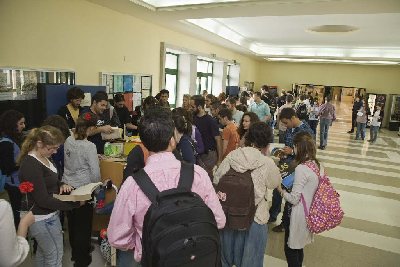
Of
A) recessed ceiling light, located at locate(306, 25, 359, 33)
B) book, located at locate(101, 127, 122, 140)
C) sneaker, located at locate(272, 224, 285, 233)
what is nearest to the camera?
book, located at locate(101, 127, 122, 140)

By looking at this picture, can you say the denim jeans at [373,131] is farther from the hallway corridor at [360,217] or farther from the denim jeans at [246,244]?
the denim jeans at [246,244]

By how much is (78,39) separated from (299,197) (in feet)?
A: 15.3

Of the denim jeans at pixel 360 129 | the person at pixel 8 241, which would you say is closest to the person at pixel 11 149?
the person at pixel 8 241

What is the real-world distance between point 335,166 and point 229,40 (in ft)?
17.2

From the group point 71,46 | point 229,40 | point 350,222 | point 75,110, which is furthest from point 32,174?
point 229,40

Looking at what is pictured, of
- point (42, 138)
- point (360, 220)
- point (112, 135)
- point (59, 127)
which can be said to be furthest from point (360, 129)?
point (42, 138)

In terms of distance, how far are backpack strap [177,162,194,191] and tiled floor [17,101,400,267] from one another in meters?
2.31

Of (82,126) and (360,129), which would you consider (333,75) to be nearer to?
(360,129)

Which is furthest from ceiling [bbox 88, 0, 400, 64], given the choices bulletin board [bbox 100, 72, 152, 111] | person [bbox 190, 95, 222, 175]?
person [bbox 190, 95, 222, 175]

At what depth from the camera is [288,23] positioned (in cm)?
832

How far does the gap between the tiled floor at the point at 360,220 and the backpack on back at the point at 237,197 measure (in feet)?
4.59

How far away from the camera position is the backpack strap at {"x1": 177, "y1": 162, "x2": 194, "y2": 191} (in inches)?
53.6

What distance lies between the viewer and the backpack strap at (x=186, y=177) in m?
1.36

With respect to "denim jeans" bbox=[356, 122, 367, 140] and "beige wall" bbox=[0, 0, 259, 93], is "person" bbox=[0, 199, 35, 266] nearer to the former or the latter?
"beige wall" bbox=[0, 0, 259, 93]
